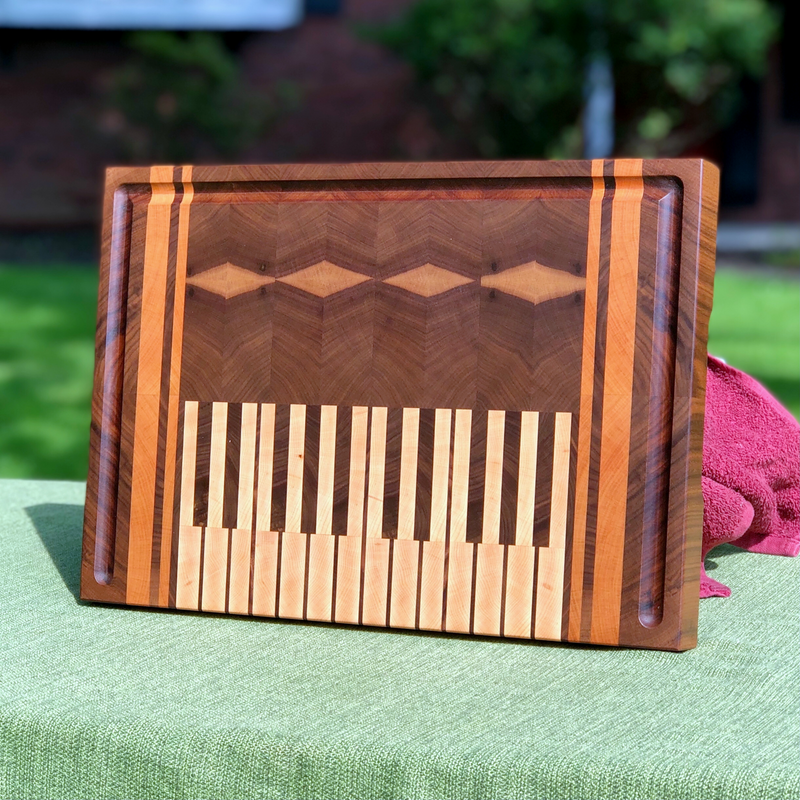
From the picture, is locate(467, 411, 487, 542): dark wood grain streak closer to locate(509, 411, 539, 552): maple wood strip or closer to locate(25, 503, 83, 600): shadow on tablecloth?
locate(509, 411, 539, 552): maple wood strip

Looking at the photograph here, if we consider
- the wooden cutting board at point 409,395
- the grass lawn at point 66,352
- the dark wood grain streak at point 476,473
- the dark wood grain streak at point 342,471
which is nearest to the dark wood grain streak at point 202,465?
the wooden cutting board at point 409,395

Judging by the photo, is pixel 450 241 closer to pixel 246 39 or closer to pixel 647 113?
pixel 647 113

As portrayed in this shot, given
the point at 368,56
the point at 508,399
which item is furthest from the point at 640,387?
the point at 368,56

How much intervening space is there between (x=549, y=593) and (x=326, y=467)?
19cm

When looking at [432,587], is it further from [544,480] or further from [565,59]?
[565,59]

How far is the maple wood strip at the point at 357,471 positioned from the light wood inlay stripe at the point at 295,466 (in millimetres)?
40

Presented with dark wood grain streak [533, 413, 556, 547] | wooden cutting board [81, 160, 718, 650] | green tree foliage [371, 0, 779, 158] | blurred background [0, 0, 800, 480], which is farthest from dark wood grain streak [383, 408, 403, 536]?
green tree foliage [371, 0, 779, 158]

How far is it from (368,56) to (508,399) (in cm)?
665

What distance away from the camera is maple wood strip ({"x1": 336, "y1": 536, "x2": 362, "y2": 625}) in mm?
793

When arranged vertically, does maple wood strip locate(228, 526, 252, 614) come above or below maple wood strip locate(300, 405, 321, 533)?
below

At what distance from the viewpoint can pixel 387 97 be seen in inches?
277

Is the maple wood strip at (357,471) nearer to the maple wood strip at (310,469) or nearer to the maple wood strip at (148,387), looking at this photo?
the maple wood strip at (310,469)

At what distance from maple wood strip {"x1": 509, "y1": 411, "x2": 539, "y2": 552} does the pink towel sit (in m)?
0.18

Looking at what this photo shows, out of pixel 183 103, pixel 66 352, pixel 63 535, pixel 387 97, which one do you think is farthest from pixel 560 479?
pixel 387 97
